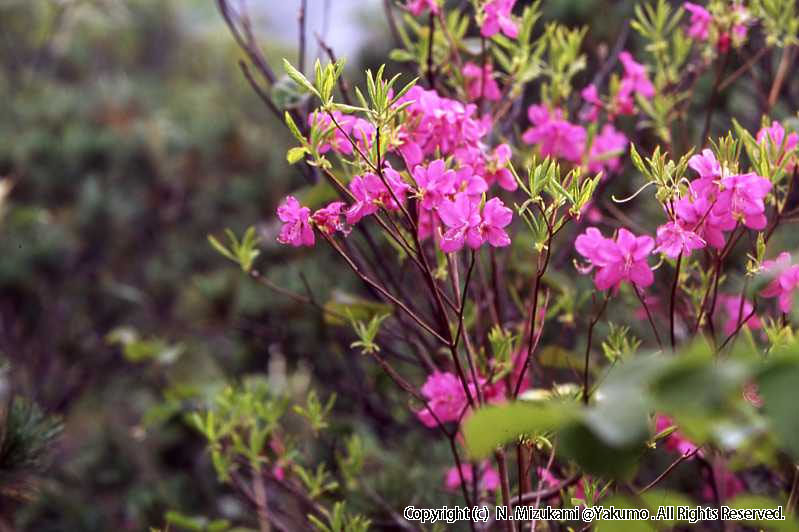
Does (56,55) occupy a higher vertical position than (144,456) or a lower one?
higher

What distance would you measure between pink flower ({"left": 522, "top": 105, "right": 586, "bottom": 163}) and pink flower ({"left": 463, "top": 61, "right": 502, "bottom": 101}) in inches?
2.1

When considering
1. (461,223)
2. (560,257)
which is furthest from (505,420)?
(560,257)

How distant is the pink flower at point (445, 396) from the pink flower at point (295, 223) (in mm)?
237

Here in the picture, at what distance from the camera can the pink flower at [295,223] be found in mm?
725

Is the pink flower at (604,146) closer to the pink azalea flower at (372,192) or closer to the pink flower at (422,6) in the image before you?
the pink flower at (422,6)

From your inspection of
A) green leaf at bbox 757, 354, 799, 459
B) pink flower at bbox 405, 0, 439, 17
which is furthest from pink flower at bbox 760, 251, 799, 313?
pink flower at bbox 405, 0, 439, 17

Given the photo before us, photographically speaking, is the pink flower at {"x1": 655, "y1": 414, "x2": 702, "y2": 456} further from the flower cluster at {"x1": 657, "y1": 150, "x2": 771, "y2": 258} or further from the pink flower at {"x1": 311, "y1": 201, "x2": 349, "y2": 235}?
the pink flower at {"x1": 311, "y1": 201, "x2": 349, "y2": 235}

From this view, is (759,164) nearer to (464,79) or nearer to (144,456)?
(464,79)

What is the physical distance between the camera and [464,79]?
1.05 metres

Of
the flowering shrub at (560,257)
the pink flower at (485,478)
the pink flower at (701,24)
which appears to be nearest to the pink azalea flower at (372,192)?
the flowering shrub at (560,257)

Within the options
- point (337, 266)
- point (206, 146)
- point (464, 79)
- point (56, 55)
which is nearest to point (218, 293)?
point (337, 266)

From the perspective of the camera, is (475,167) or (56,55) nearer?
(475,167)

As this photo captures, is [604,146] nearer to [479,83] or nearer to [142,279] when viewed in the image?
[479,83]

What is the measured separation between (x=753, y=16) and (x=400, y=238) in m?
0.67
